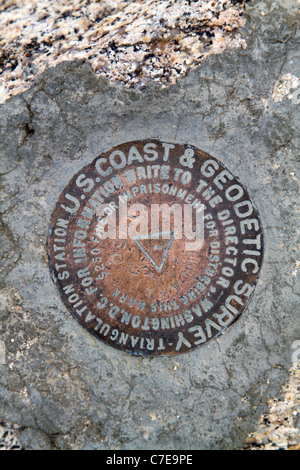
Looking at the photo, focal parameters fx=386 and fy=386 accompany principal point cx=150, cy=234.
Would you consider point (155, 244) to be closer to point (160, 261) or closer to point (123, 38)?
point (160, 261)

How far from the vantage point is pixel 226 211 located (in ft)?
7.01

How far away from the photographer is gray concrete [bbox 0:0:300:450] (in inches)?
83.4

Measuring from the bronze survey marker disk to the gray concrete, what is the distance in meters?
0.10

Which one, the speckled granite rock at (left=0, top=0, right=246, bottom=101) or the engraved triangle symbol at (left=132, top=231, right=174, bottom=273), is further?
the engraved triangle symbol at (left=132, top=231, right=174, bottom=273)

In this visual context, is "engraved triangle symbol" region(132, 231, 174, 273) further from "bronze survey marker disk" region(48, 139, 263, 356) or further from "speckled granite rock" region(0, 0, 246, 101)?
"speckled granite rock" region(0, 0, 246, 101)

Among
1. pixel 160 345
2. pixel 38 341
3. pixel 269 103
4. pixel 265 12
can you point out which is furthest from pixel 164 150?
pixel 38 341

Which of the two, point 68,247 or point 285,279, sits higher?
point 68,247

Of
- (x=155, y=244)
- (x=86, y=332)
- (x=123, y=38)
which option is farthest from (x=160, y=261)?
(x=123, y=38)

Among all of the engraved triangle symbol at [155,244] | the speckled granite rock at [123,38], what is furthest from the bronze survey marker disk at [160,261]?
the speckled granite rock at [123,38]

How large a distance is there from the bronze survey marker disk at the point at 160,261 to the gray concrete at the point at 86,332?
0.10 meters

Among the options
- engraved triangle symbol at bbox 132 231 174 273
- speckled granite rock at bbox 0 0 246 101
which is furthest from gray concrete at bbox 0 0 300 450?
engraved triangle symbol at bbox 132 231 174 273

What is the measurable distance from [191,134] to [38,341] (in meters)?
1.45

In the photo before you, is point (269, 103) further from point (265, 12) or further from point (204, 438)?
point (204, 438)

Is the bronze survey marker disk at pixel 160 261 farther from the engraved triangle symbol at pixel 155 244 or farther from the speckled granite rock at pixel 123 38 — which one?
the speckled granite rock at pixel 123 38
